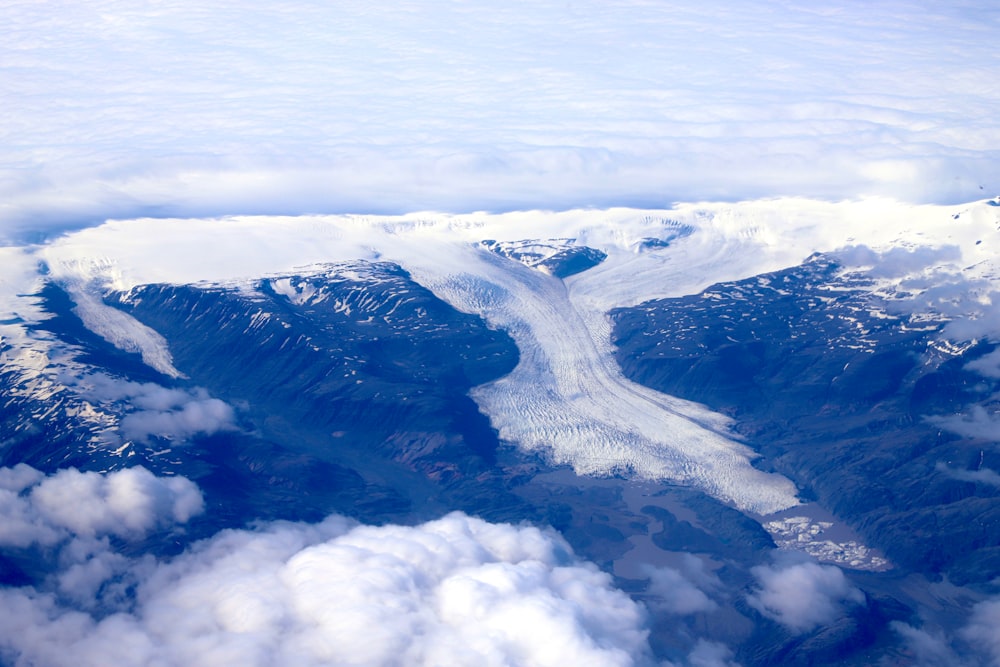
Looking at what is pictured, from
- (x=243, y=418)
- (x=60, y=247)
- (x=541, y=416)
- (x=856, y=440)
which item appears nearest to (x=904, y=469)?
(x=856, y=440)

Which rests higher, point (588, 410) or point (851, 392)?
point (851, 392)

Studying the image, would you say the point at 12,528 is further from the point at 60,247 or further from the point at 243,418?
the point at 60,247

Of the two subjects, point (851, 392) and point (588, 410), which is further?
point (851, 392)

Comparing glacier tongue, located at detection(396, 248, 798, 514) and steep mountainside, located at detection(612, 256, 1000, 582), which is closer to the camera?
steep mountainside, located at detection(612, 256, 1000, 582)

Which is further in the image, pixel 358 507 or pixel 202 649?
pixel 358 507

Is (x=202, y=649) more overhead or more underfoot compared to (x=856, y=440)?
more overhead

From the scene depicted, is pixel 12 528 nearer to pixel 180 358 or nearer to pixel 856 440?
pixel 180 358

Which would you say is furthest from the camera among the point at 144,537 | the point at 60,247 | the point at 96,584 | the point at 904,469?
the point at 60,247

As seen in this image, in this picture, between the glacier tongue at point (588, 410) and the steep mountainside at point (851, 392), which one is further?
the glacier tongue at point (588, 410)

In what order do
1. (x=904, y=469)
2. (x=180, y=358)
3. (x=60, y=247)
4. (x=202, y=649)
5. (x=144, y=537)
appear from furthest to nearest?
(x=60, y=247), (x=180, y=358), (x=904, y=469), (x=144, y=537), (x=202, y=649)

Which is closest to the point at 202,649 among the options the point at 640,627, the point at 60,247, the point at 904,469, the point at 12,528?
the point at 12,528
